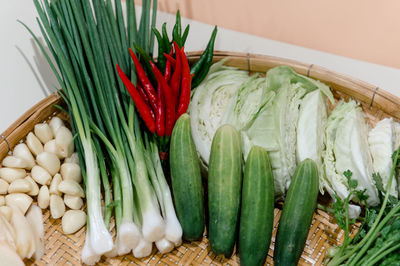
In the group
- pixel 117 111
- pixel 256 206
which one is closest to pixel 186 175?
pixel 256 206

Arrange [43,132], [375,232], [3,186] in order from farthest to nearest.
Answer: [43,132]
[3,186]
[375,232]

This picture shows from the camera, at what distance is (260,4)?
1.92 m

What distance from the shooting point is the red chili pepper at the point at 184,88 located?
1486mm

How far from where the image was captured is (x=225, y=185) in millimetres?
1344

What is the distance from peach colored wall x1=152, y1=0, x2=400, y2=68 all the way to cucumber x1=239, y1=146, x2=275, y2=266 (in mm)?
764

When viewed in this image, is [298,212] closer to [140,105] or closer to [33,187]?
[140,105]

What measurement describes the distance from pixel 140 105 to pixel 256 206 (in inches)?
18.6

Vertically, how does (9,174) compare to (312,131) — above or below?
below

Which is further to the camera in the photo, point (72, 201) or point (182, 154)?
point (72, 201)

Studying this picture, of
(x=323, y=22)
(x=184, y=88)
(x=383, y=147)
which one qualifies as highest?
(x=323, y=22)

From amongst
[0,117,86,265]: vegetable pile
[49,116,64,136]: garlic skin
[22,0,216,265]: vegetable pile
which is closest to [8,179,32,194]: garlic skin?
[0,117,86,265]: vegetable pile

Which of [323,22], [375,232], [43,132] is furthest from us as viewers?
[323,22]

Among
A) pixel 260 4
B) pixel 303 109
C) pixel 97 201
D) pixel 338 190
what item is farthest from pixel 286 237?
pixel 260 4

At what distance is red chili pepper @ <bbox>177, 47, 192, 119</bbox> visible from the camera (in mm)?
1486
